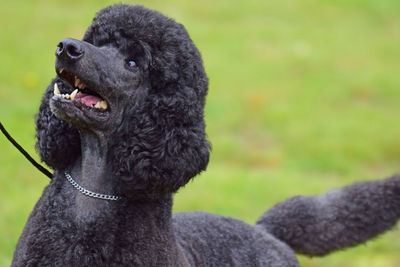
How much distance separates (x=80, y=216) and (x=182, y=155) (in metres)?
0.51

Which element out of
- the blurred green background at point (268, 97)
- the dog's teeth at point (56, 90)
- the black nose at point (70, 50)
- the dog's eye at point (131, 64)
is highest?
the blurred green background at point (268, 97)

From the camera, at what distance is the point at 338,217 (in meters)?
3.66

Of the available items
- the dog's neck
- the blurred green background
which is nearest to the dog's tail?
the dog's neck

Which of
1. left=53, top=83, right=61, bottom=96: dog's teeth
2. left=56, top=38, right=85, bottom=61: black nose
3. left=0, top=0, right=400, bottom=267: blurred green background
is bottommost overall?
left=53, top=83, right=61, bottom=96: dog's teeth

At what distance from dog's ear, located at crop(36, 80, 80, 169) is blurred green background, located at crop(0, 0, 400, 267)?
2.09m

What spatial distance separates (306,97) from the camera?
928 centimetres

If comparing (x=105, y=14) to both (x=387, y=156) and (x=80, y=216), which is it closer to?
(x=80, y=216)

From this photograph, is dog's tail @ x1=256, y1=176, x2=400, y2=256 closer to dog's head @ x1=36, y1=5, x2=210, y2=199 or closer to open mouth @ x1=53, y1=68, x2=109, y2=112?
dog's head @ x1=36, y1=5, x2=210, y2=199

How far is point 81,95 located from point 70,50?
0.75 feet

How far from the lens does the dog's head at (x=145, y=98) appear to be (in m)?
2.51

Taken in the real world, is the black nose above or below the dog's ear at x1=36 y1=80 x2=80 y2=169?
above

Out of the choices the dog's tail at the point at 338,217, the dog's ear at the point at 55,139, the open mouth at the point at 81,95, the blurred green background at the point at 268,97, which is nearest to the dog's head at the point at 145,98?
the open mouth at the point at 81,95

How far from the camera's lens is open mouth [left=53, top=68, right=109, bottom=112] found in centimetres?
246

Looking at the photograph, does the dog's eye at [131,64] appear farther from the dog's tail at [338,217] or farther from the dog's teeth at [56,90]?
the dog's tail at [338,217]
